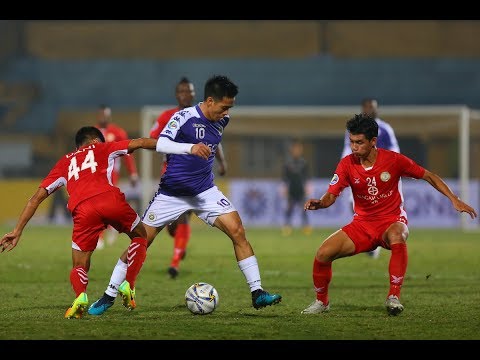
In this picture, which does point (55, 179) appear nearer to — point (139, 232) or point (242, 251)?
point (139, 232)

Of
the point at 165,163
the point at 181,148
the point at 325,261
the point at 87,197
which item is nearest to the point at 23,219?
the point at 87,197

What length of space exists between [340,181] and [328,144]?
2124 centimetres

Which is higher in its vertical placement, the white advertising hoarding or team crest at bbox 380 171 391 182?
team crest at bbox 380 171 391 182

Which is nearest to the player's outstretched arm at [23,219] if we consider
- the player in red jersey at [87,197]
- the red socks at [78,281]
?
the player in red jersey at [87,197]

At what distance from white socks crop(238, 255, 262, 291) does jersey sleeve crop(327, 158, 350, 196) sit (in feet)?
2.81

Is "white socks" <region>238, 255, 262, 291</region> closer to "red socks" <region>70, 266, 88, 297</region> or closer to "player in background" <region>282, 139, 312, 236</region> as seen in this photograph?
"red socks" <region>70, 266, 88, 297</region>

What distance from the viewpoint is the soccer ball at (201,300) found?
8.39m

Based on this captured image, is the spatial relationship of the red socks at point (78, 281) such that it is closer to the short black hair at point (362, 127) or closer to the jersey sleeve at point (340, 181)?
the jersey sleeve at point (340, 181)

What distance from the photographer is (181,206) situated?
895 centimetres

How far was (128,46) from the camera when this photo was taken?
4456 cm

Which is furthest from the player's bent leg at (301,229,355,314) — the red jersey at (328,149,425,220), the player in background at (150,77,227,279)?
the player in background at (150,77,227,279)

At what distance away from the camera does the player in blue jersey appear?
8367 millimetres

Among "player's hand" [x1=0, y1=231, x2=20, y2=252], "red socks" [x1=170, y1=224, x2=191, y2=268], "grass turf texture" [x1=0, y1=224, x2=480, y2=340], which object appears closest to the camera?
"grass turf texture" [x1=0, y1=224, x2=480, y2=340]

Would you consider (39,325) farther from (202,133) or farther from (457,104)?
(457,104)
